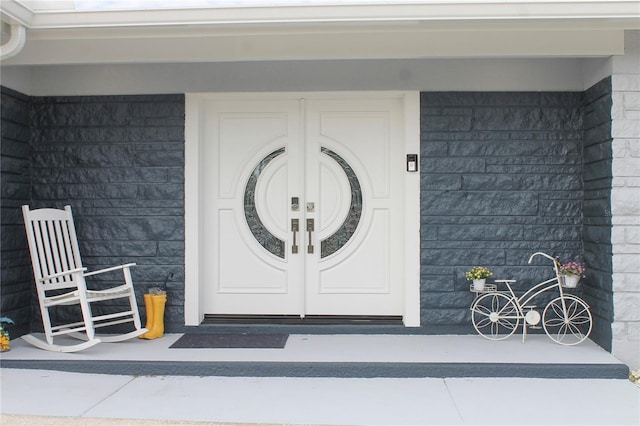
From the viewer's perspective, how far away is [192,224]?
507 centimetres

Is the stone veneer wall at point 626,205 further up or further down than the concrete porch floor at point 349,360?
further up

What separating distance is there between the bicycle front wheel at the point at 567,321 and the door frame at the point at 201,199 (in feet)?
3.68

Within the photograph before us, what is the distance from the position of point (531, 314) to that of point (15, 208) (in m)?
4.43

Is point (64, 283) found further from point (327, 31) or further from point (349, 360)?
point (327, 31)

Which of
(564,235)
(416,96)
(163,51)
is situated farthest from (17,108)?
(564,235)

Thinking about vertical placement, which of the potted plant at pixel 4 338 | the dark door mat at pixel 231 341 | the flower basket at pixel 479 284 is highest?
the flower basket at pixel 479 284

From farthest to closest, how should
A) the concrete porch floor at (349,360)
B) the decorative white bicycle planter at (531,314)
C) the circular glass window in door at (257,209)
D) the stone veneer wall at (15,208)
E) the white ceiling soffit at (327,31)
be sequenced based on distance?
the circular glass window in door at (257,209)
the stone veneer wall at (15,208)
the decorative white bicycle planter at (531,314)
the concrete porch floor at (349,360)
the white ceiling soffit at (327,31)

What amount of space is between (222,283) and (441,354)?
208 centimetres

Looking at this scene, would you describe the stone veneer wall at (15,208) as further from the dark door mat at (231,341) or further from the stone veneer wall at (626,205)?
the stone veneer wall at (626,205)

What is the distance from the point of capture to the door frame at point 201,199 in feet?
16.3

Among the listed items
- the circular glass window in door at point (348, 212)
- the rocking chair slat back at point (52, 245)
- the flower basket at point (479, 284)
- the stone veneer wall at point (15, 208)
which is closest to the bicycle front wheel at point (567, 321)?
the flower basket at point (479, 284)

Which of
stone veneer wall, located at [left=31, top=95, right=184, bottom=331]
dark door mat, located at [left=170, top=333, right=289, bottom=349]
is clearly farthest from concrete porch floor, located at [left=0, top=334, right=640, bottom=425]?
stone veneer wall, located at [left=31, top=95, right=184, bottom=331]

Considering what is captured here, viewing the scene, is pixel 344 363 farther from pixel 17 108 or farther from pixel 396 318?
pixel 17 108

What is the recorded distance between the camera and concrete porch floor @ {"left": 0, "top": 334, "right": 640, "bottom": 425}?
3.44 metres
